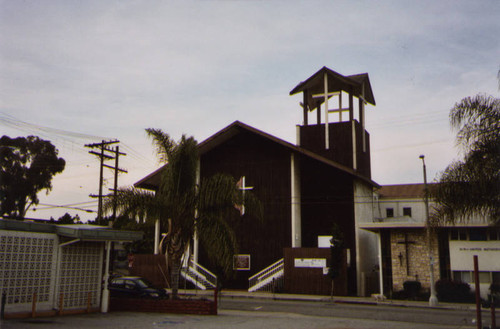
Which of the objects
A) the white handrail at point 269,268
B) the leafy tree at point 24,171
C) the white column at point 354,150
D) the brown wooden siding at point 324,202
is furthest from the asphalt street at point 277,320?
the leafy tree at point 24,171

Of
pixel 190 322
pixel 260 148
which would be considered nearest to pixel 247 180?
pixel 260 148

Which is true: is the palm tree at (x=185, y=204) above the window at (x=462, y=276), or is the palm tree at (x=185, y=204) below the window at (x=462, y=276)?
above

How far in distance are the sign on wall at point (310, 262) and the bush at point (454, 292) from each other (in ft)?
23.2

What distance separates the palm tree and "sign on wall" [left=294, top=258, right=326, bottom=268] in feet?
42.8

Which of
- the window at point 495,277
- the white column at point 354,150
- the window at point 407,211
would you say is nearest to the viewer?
the window at point 495,277

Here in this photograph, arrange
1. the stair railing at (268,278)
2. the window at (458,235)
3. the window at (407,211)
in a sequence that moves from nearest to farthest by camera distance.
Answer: the window at (458,235) < the stair railing at (268,278) < the window at (407,211)

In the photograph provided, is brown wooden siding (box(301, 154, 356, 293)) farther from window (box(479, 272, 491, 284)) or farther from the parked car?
the parked car

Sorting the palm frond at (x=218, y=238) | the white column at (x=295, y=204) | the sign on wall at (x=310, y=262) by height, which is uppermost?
the white column at (x=295, y=204)

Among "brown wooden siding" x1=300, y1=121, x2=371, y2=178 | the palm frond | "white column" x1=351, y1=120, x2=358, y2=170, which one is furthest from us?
"brown wooden siding" x1=300, y1=121, x2=371, y2=178

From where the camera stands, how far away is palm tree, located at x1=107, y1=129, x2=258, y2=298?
60.9 feet

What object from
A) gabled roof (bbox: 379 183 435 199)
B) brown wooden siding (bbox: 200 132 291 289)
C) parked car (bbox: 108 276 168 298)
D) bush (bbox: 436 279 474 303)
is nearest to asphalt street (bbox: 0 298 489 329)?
parked car (bbox: 108 276 168 298)

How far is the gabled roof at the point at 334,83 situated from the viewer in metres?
35.2

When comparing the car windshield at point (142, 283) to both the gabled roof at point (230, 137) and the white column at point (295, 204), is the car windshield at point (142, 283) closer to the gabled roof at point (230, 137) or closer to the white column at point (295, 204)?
the white column at point (295, 204)

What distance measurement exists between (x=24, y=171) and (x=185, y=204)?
42899mm
